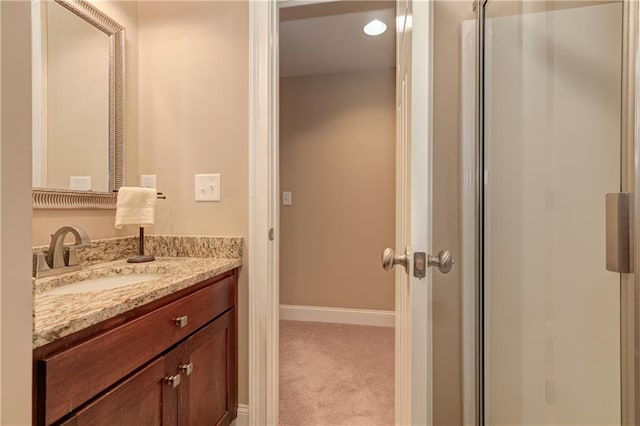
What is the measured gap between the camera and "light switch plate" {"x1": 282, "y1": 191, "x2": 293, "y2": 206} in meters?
3.00

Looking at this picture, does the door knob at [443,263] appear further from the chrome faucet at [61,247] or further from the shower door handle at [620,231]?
the chrome faucet at [61,247]

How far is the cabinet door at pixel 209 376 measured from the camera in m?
1.08

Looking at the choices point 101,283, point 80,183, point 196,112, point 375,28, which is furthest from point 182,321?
point 375,28

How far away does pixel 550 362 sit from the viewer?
1.10 meters

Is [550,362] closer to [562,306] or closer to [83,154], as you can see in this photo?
[562,306]

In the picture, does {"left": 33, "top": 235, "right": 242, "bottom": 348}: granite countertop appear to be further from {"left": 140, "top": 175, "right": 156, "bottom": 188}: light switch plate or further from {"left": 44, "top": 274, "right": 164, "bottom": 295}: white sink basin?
{"left": 140, "top": 175, "right": 156, "bottom": 188}: light switch plate

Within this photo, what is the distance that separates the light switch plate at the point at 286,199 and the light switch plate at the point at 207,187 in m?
1.50

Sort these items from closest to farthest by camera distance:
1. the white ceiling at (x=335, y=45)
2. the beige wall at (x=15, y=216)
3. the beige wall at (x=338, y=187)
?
1. the beige wall at (x=15, y=216)
2. the white ceiling at (x=335, y=45)
3. the beige wall at (x=338, y=187)

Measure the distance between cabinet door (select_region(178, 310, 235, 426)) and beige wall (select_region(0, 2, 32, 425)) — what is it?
2.39 ft

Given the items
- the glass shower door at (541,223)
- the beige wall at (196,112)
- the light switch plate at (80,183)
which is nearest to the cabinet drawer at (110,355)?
the beige wall at (196,112)

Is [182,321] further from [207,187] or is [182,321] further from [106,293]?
[207,187]

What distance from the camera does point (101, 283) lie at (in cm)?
117

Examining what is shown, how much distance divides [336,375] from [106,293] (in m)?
1.59

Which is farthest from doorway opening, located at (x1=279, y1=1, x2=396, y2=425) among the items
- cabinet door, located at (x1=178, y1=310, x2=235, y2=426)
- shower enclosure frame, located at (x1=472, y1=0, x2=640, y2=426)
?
shower enclosure frame, located at (x1=472, y1=0, x2=640, y2=426)
